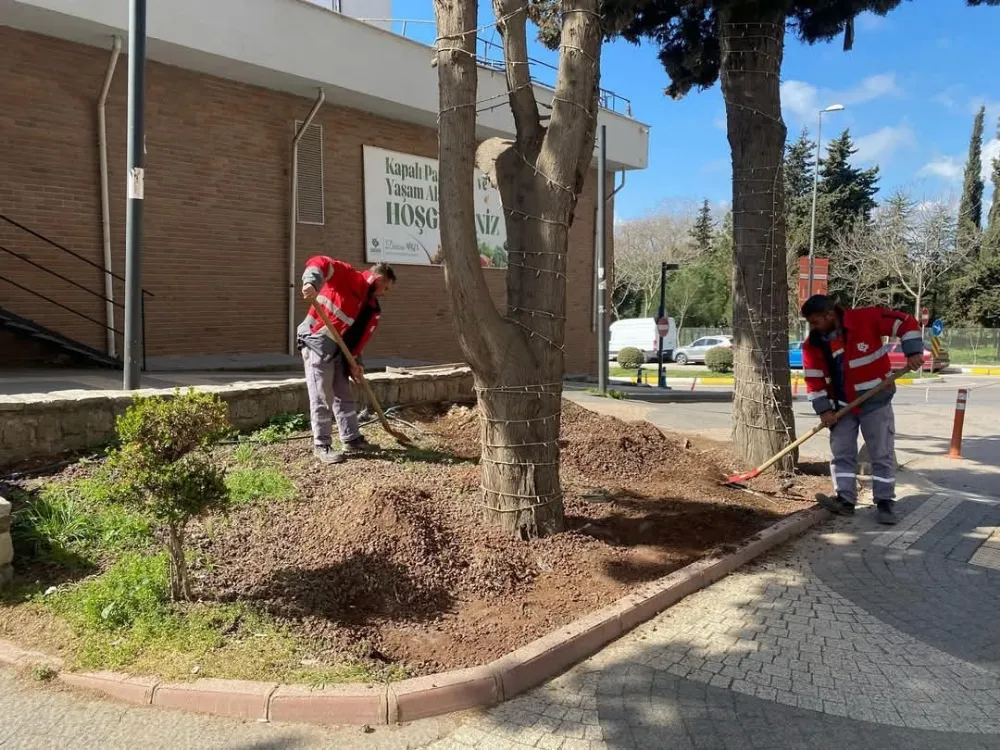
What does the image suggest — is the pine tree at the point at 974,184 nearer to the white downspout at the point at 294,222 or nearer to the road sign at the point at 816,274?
the road sign at the point at 816,274

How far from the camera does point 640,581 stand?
4262 mm

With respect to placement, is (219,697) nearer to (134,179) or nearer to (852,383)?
(134,179)

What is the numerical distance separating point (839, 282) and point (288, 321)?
3866cm

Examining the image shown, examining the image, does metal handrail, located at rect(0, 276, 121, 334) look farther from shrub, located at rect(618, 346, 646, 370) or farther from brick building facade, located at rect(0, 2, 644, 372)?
shrub, located at rect(618, 346, 646, 370)

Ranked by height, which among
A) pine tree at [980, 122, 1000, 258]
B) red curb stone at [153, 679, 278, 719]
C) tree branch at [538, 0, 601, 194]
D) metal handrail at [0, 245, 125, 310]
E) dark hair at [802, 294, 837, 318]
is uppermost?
pine tree at [980, 122, 1000, 258]

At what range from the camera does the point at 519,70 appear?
14.8 feet

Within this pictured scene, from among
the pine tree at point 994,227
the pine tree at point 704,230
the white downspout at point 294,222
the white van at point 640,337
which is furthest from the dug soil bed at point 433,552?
the pine tree at point 704,230

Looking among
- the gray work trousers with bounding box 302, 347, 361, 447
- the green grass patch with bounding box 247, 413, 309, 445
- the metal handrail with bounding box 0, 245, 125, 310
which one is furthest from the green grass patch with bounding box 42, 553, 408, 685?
the metal handrail with bounding box 0, 245, 125, 310

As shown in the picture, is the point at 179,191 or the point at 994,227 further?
the point at 994,227

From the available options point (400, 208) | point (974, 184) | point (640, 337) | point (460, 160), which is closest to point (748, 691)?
point (460, 160)

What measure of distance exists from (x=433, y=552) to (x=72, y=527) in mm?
2124

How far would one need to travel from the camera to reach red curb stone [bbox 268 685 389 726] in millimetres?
2916

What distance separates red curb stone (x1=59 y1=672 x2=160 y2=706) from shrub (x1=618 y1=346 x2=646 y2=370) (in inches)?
1307

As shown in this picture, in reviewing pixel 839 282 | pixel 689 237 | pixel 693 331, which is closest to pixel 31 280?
pixel 839 282
